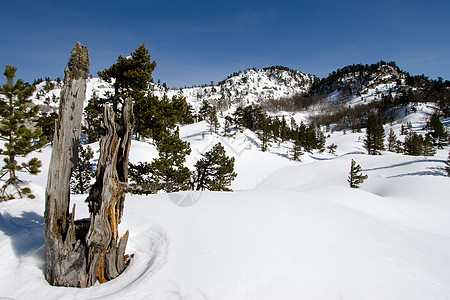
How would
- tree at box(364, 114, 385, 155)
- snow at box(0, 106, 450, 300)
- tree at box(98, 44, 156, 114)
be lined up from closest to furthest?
snow at box(0, 106, 450, 300)
tree at box(98, 44, 156, 114)
tree at box(364, 114, 385, 155)

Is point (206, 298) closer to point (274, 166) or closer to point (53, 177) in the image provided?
point (53, 177)

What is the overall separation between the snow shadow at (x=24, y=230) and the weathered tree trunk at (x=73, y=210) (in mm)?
1396

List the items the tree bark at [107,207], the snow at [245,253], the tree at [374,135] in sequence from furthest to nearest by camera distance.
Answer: the tree at [374,135] < the tree bark at [107,207] < the snow at [245,253]

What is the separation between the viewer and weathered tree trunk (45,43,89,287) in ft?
14.7

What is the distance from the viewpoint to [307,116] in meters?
182

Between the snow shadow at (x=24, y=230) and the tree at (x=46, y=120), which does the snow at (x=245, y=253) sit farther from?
the tree at (x=46, y=120)

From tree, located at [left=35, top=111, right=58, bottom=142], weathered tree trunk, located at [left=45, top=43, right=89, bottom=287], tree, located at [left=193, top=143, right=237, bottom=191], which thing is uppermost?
tree, located at [left=35, top=111, right=58, bottom=142]

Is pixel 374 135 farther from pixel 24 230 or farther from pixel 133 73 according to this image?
pixel 24 230

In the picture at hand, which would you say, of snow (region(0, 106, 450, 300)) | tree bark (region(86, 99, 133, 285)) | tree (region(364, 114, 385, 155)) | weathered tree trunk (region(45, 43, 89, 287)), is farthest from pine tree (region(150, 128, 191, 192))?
tree (region(364, 114, 385, 155))

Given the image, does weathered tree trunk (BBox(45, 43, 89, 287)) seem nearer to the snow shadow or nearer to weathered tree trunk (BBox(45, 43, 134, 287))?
weathered tree trunk (BBox(45, 43, 134, 287))

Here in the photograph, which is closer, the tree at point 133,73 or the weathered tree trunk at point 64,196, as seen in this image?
the weathered tree trunk at point 64,196

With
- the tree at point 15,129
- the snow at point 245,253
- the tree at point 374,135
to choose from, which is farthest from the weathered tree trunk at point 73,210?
the tree at point 374,135

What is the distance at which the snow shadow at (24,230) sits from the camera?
209 inches

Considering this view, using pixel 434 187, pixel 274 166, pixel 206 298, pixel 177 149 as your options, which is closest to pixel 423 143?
pixel 274 166
